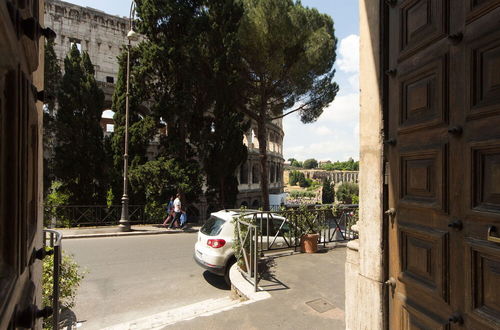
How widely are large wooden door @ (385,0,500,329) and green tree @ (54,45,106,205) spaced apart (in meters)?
16.9

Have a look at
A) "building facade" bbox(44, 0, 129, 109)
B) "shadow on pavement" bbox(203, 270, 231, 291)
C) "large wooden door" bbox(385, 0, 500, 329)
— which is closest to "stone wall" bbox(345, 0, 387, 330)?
"large wooden door" bbox(385, 0, 500, 329)

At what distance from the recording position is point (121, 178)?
52.3 ft

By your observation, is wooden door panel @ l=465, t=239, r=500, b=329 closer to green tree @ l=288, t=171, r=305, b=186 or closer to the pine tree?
the pine tree

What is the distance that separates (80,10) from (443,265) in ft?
108

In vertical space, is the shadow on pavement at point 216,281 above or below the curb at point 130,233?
above

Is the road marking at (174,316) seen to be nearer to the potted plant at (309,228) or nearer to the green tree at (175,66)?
the potted plant at (309,228)

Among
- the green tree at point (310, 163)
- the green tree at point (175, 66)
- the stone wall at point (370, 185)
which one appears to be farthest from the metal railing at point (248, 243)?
the green tree at point (310, 163)

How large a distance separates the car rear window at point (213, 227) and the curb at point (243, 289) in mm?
893

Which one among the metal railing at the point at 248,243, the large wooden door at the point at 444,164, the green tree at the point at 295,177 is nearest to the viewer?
the large wooden door at the point at 444,164

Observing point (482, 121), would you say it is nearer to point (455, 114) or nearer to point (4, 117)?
point (455, 114)

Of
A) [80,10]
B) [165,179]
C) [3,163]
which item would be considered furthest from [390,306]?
[80,10]

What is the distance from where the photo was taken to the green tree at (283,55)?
1727 centimetres

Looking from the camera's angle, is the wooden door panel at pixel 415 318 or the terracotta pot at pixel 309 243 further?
the terracotta pot at pixel 309 243

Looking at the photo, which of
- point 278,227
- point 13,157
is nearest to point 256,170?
point 278,227
